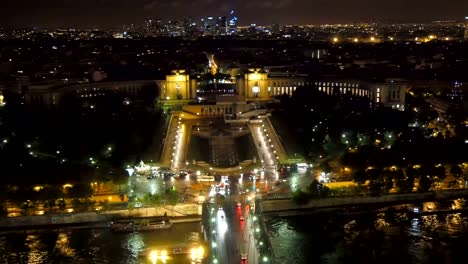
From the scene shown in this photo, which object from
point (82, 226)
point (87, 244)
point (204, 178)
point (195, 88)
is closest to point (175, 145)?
point (204, 178)

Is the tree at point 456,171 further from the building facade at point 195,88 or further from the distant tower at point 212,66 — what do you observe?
the distant tower at point 212,66

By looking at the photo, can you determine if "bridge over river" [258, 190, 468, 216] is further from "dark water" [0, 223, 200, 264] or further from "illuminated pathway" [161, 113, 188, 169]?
"illuminated pathway" [161, 113, 188, 169]

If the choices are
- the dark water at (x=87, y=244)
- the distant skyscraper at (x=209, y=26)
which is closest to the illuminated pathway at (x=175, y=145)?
the dark water at (x=87, y=244)

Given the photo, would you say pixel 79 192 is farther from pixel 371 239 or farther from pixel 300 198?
pixel 371 239

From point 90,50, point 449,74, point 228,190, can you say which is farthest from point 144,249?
point 90,50

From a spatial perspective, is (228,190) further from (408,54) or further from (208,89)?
(408,54)

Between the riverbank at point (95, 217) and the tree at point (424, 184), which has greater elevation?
the tree at point (424, 184)
